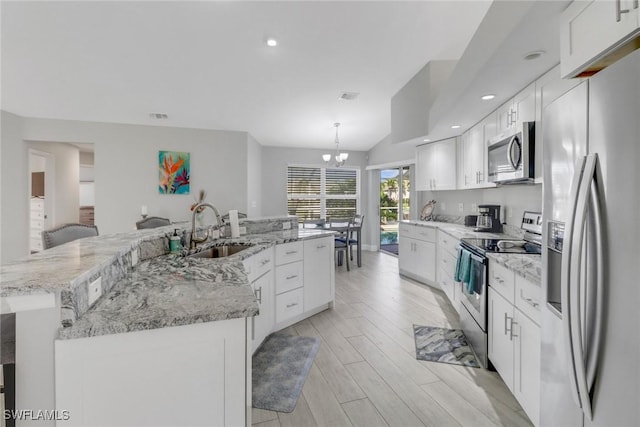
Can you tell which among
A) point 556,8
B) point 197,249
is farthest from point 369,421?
point 556,8

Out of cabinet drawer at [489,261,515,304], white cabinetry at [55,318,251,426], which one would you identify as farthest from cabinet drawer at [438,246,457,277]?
white cabinetry at [55,318,251,426]

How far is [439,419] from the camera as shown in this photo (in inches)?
71.4

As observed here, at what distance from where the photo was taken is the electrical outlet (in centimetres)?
116

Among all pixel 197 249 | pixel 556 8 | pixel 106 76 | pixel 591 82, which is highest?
pixel 106 76

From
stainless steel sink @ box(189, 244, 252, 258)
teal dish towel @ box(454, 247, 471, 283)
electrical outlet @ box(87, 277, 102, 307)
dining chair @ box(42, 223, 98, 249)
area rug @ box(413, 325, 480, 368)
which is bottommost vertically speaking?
area rug @ box(413, 325, 480, 368)

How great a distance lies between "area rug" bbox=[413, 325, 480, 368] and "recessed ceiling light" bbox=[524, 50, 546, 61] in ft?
7.23

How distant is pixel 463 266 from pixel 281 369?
66.8 inches

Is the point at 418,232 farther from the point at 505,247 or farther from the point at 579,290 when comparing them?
the point at 579,290

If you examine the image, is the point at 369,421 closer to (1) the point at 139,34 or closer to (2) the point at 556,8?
(2) the point at 556,8

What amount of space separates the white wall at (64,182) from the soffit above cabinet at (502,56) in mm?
6851

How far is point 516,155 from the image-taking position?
2.55 meters

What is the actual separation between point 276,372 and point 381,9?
316 centimetres

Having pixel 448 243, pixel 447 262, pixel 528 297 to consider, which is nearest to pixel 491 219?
pixel 448 243
